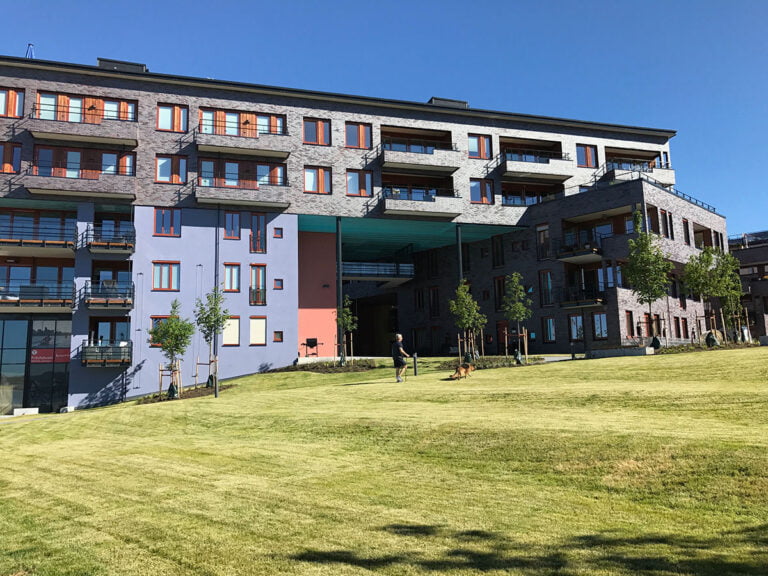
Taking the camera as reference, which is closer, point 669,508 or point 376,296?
point 669,508

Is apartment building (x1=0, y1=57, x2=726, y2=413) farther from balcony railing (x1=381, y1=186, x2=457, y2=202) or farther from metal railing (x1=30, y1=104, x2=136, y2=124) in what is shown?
balcony railing (x1=381, y1=186, x2=457, y2=202)

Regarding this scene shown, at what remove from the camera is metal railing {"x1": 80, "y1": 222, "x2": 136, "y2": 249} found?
119ft

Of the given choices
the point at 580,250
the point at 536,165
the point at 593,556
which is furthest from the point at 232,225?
the point at 593,556

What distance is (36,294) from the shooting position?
36.6 metres

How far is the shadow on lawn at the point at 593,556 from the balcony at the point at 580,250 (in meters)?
36.3

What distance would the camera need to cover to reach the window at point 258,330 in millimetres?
39500

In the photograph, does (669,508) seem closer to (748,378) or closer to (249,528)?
(249,528)

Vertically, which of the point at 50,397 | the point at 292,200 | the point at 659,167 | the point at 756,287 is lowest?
the point at 50,397

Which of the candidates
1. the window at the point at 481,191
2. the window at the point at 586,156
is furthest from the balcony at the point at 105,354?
the window at the point at 586,156

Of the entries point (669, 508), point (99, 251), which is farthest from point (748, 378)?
point (99, 251)

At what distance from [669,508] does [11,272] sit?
4084cm

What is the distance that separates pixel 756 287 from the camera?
53.7 m

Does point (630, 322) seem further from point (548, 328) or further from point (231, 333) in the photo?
point (231, 333)

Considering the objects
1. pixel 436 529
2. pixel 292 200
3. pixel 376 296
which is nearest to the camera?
pixel 436 529
